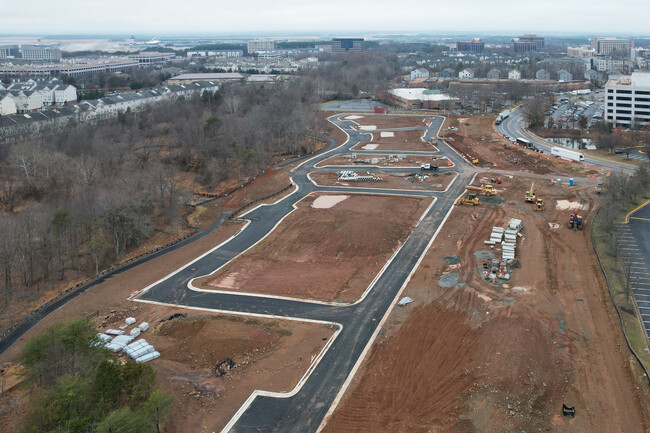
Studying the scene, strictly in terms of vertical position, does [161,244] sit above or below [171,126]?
below

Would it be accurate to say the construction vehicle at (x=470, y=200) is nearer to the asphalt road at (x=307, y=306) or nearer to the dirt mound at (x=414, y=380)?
the asphalt road at (x=307, y=306)

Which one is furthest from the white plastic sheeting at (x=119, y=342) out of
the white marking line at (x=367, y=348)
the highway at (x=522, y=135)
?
the highway at (x=522, y=135)

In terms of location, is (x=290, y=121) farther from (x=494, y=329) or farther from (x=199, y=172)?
(x=494, y=329)

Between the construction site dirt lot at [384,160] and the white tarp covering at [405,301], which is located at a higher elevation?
the construction site dirt lot at [384,160]

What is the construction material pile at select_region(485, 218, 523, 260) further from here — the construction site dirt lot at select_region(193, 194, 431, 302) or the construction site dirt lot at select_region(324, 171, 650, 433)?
the construction site dirt lot at select_region(193, 194, 431, 302)

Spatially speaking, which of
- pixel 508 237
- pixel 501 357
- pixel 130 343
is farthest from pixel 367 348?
pixel 508 237

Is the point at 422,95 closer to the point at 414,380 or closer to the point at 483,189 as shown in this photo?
the point at 483,189

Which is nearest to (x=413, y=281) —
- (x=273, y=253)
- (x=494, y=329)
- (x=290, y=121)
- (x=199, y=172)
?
(x=494, y=329)
